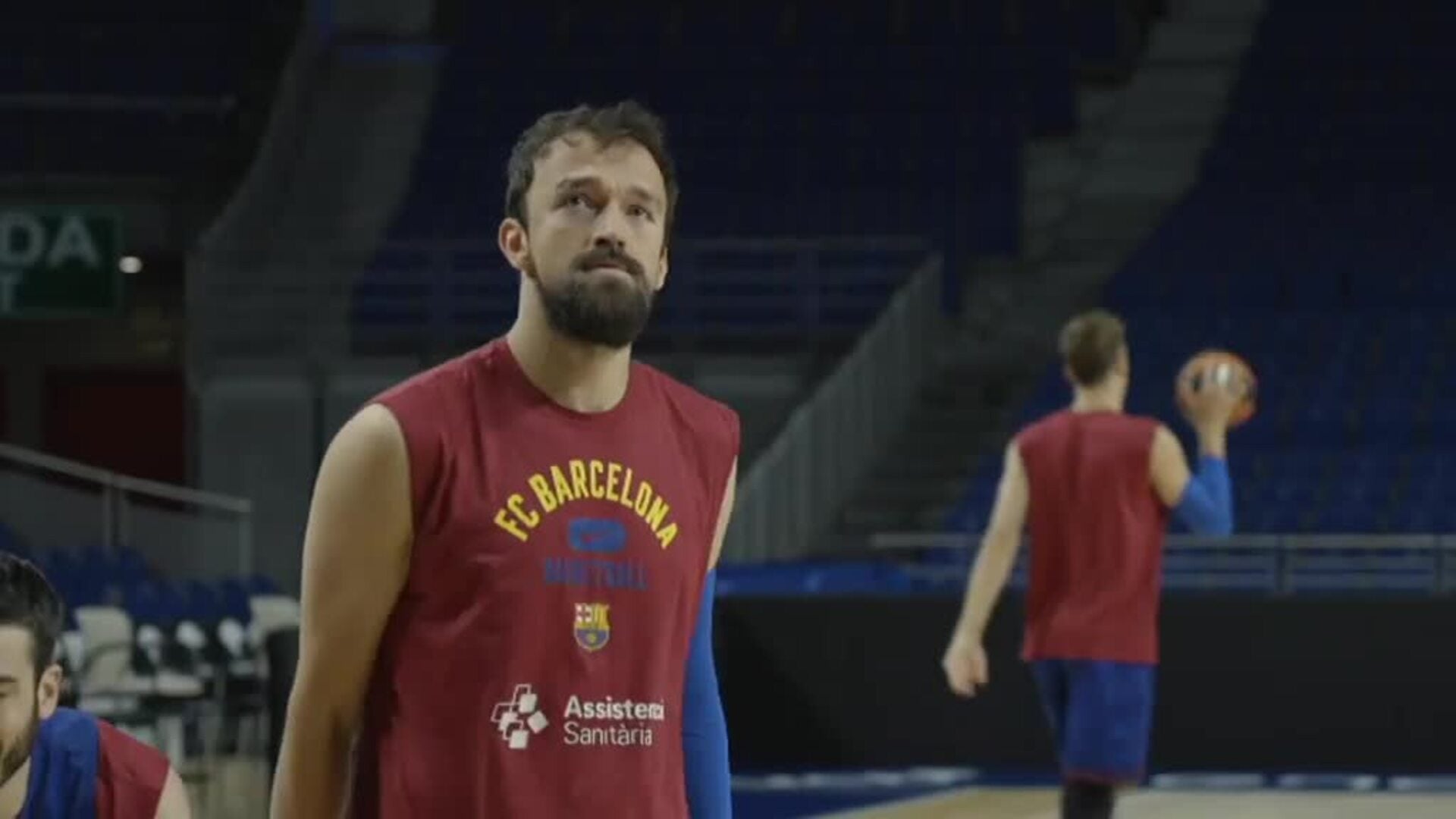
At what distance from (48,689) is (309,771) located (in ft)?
1.53

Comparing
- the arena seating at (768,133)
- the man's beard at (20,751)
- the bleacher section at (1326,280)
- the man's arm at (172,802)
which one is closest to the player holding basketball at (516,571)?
the man's beard at (20,751)

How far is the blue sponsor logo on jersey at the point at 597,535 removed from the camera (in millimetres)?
3537

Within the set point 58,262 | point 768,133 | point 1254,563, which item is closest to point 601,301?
point 58,262

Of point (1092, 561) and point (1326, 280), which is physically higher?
point (1326, 280)

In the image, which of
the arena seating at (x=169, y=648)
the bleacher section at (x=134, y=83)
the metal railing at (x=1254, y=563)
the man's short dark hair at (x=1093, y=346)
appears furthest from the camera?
the bleacher section at (x=134, y=83)

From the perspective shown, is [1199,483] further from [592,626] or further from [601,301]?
[601,301]

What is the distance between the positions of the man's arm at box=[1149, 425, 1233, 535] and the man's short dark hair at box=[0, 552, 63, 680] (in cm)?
397

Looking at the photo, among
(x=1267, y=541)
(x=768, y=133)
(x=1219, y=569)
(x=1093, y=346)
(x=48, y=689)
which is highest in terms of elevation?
(x=768, y=133)

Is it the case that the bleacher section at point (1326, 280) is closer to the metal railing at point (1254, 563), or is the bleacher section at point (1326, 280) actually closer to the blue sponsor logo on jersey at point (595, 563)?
the metal railing at point (1254, 563)

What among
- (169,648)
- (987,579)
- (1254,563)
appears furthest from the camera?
(1254,563)

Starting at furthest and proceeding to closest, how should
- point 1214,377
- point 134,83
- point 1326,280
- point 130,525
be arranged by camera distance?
point 134,83, point 130,525, point 1326,280, point 1214,377

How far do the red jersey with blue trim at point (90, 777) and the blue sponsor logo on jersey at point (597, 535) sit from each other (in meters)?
0.88

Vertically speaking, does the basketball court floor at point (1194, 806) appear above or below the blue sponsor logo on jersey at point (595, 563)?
below

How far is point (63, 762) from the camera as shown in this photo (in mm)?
4137
